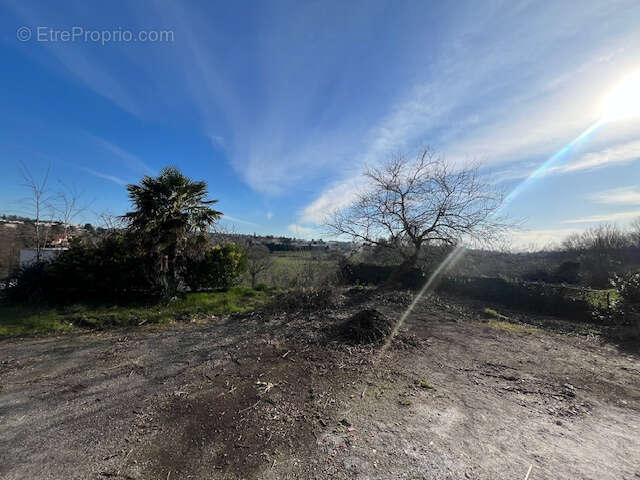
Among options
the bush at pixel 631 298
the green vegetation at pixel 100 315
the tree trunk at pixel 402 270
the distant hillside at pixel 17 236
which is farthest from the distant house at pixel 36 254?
the bush at pixel 631 298

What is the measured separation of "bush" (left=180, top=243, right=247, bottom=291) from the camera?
892 centimetres

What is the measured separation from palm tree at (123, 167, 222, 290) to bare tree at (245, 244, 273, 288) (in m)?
6.91

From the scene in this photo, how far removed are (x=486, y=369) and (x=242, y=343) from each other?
4.17 meters

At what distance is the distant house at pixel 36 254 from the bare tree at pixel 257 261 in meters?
8.09

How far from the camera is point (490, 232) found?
8.75 meters

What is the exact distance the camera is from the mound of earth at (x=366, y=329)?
4.83m

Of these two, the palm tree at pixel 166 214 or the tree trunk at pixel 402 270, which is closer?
the palm tree at pixel 166 214

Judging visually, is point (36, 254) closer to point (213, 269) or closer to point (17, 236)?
point (17, 236)

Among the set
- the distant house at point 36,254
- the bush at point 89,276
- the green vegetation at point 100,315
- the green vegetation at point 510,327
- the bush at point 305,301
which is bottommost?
the green vegetation at point 510,327

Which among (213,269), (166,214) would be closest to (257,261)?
(213,269)

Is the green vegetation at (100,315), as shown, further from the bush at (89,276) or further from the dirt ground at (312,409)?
the dirt ground at (312,409)

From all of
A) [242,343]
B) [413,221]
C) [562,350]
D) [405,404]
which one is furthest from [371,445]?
[413,221]

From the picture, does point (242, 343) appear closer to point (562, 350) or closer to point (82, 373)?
point (82, 373)

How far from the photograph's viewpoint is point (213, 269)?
9156mm
